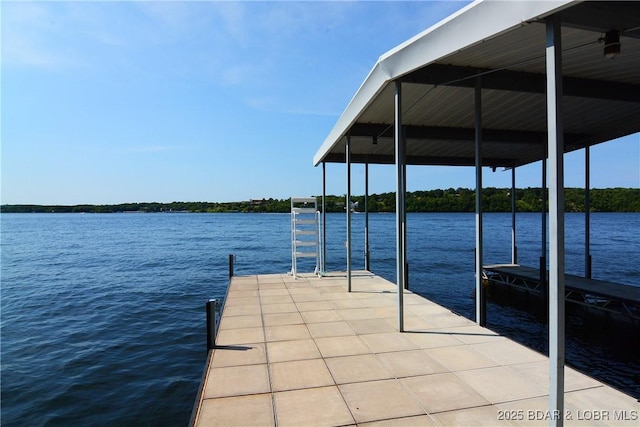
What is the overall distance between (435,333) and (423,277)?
41.7 ft

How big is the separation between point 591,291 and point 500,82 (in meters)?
6.49

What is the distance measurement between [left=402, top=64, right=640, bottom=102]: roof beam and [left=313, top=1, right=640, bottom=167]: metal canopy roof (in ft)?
0.04

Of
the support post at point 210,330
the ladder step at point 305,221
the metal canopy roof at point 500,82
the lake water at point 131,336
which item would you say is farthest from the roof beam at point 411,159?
the support post at point 210,330

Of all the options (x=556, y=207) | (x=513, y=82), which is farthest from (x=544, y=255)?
(x=556, y=207)

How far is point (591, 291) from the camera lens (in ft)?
28.3

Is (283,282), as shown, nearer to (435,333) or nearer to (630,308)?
(435,333)

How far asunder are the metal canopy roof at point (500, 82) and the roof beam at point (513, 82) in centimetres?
1

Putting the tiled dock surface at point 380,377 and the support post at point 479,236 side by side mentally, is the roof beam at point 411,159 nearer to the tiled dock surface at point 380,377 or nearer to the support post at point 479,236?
the support post at point 479,236

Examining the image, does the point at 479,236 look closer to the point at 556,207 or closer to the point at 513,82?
the point at 513,82

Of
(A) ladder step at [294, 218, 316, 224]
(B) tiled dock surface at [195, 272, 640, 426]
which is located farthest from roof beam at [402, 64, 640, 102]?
(A) ladder step at [294, 218, 316, 224]

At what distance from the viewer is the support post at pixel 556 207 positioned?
2.57 meters

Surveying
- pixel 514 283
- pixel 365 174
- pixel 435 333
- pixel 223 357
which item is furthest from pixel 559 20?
pixel 514 283

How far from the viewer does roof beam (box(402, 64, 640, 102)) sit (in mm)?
4781

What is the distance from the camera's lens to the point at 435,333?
497 centimetres
